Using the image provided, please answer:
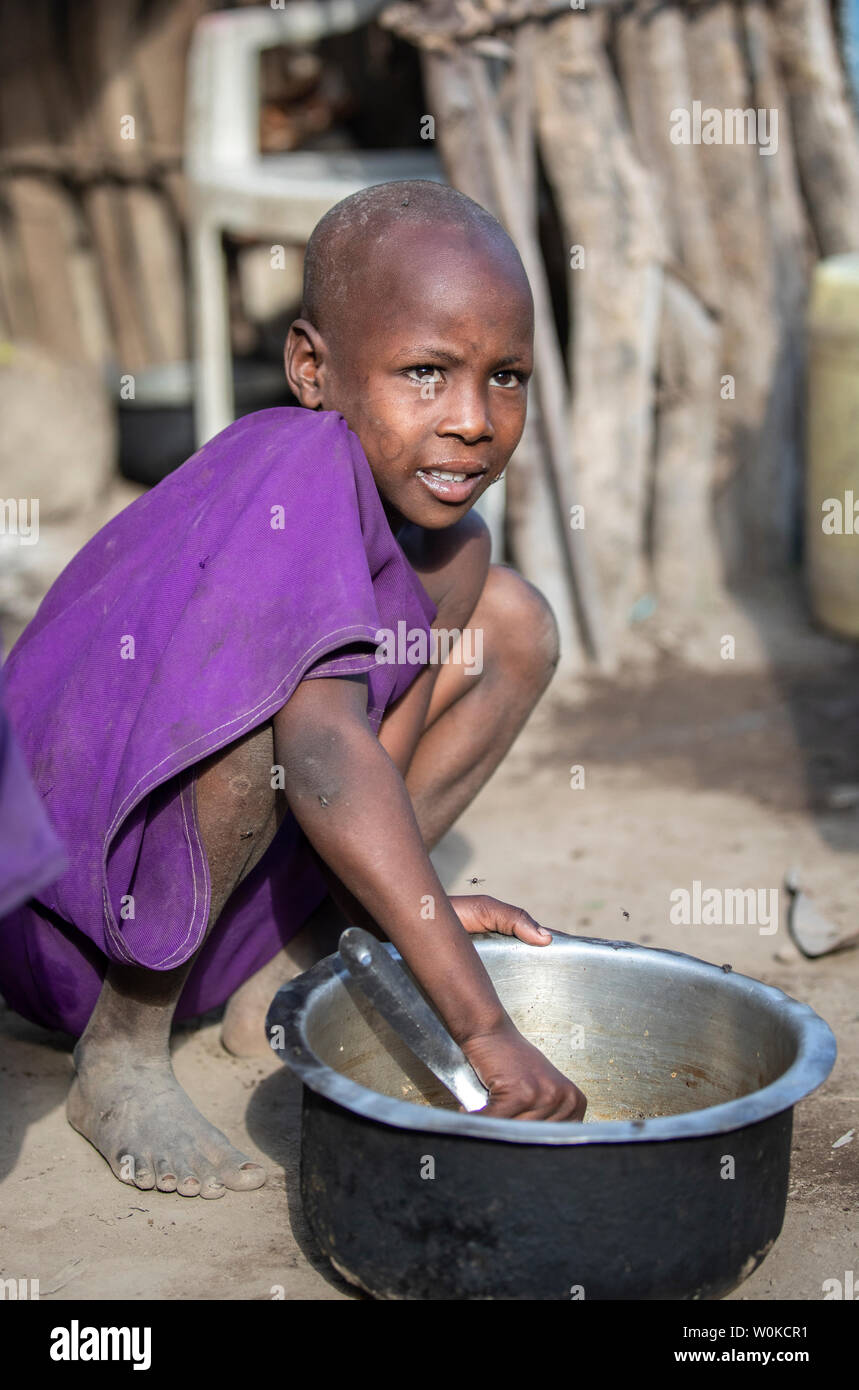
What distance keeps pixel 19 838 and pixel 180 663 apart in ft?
1.49

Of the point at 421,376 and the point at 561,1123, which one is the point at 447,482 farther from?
the point at 561,1123

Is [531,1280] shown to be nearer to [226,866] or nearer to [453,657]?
[226,866]

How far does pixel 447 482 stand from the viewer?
1.83 meters

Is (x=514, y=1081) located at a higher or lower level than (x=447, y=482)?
lower

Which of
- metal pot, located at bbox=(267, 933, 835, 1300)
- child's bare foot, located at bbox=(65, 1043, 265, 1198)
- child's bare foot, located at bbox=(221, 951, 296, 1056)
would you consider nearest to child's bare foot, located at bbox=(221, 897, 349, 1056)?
child's bare foot, located at bbox=(221, 951, 296, 1056)

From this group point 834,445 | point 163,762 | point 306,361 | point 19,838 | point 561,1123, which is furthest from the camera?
point 834,445

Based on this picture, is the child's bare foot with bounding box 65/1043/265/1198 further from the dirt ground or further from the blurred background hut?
the blurred background hut

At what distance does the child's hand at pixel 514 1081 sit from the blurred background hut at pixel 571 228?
257 centimetres

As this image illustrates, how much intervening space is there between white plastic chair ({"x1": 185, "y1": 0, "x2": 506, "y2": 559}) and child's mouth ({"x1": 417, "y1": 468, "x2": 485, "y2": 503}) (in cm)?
271

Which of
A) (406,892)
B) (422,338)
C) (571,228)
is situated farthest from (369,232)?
(571,228)

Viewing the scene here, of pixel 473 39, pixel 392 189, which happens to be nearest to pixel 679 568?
pixel 473 39

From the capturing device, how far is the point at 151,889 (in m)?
1.76

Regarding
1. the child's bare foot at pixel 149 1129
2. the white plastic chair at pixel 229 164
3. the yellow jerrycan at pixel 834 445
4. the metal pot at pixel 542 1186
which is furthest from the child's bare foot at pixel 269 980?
the white plastic chair at pixel 229 164

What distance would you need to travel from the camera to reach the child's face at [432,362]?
1.74 m
